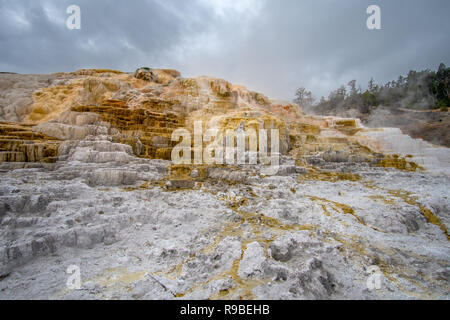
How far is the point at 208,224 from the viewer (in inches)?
192

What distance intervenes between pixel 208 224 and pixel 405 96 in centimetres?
3721

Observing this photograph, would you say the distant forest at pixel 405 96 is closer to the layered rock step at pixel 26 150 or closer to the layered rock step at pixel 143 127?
the layered rock step at pixel 143 127

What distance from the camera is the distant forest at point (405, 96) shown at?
1040 inches

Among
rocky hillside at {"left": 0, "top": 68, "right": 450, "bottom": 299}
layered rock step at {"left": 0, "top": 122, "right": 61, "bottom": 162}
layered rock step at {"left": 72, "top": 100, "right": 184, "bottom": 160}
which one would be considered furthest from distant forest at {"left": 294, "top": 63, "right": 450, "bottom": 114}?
layered rock step at {"left": 0, "top": 122, "right": 61, "bottom": 162}

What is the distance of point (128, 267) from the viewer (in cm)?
330

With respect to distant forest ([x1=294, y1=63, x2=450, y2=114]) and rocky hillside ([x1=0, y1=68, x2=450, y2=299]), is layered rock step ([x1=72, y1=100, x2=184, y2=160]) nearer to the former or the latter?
rocky hillside ([x1=0, y1=68, x2=450, y2=299])

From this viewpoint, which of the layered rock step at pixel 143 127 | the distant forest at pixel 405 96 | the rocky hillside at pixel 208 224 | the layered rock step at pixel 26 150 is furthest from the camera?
the distant forest at pixel 405 96

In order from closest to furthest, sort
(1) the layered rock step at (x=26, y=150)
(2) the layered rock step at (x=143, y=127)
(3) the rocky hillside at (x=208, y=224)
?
(3) the rocky hillside at (x=208, y=224)
(1) the layered rock step at (x=26, y=150)
(2) the layered rock step at (x=143, y=127)

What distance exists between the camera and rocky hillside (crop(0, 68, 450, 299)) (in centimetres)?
292

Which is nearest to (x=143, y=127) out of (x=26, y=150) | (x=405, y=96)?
(x=26, y=150)

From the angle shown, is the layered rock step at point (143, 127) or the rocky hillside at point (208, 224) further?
the layered rock step at point (143, 127)

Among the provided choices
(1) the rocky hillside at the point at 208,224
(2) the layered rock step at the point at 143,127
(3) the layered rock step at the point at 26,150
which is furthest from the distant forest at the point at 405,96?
(3) the layered rock step at the point at 26,150

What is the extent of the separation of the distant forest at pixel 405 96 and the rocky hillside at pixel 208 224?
71.0ft

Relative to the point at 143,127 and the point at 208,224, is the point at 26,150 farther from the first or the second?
the point at 208,224
